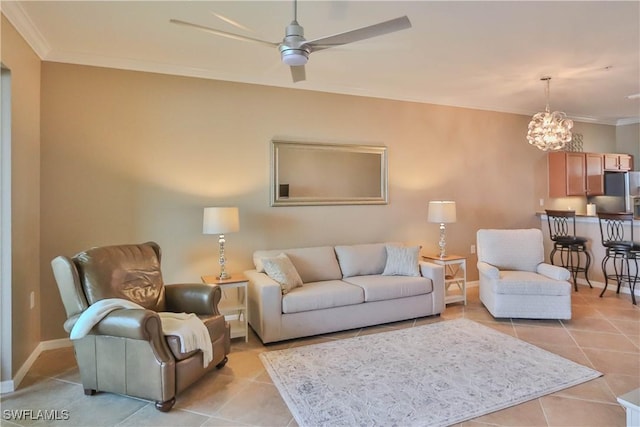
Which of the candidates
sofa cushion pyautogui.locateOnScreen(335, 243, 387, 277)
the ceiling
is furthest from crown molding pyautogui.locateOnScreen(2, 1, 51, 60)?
sofa cushion pyautogui.locateOnScreen(335, 243, 387, 277)

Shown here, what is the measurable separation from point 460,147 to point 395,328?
293 centimetres

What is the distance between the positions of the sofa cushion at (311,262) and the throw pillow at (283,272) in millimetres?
237

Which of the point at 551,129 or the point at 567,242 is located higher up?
the point at 551,129

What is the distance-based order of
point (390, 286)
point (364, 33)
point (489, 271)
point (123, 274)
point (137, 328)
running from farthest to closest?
1. point (489, 271)
2. point (390, 286)
3. point (123, 274)
4. point (137, 328)
5. point (364, 33)

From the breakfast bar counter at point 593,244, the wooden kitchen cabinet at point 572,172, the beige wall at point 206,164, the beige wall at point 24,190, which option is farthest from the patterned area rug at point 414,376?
the wooden kitchen cabinet at point 572,172

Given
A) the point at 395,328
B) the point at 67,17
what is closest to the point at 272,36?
the point at 67,17

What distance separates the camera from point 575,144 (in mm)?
6387

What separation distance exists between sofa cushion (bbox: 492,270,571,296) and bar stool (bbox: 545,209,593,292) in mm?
1567

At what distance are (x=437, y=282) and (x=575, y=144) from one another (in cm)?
427

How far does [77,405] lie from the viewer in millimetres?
2459

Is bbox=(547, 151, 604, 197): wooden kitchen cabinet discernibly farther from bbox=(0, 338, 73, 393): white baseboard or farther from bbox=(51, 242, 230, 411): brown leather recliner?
bbox=(0, 338, 73, 393): white baseboard

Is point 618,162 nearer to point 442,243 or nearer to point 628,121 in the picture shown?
point 628,121

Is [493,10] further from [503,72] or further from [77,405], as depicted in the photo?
[77,405]

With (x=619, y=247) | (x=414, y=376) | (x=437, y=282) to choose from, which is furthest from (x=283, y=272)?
(x=619, y=247)
